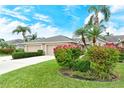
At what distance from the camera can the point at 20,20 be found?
4962 centimetres

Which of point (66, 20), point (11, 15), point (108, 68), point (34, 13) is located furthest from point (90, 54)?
point (11, 15)

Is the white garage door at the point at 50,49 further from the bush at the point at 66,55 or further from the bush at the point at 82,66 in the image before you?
the bush at the point at 82,66

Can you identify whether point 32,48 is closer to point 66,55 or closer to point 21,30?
point 21,30

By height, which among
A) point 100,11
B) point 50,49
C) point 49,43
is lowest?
point 50,49

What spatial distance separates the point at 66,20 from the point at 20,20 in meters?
17.2

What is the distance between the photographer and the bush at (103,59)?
33.7ft

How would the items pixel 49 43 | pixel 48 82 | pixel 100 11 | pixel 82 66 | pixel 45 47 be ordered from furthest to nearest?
pixel 100 11 < pixel 45 47 < pixel 49 43 < pixel 82 66 < pixel 48 82

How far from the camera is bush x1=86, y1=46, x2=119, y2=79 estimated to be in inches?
405

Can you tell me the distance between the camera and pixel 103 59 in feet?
33.9

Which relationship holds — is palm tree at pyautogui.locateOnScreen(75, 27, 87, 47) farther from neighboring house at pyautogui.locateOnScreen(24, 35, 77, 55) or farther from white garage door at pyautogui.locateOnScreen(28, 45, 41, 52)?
white garage door at pyautogui.locateOnScreen(28, 45, 41, 52)

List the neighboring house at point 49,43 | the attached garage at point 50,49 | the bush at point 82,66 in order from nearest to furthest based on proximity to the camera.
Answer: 1. the bush at point 82,66
2. the neighboring house at point 49,43
3. the attached garage at point 50,49

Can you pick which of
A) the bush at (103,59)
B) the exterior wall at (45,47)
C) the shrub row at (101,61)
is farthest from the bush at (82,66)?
the exterior wall at (45,47)

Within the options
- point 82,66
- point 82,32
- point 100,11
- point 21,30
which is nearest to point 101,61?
point 82,66
